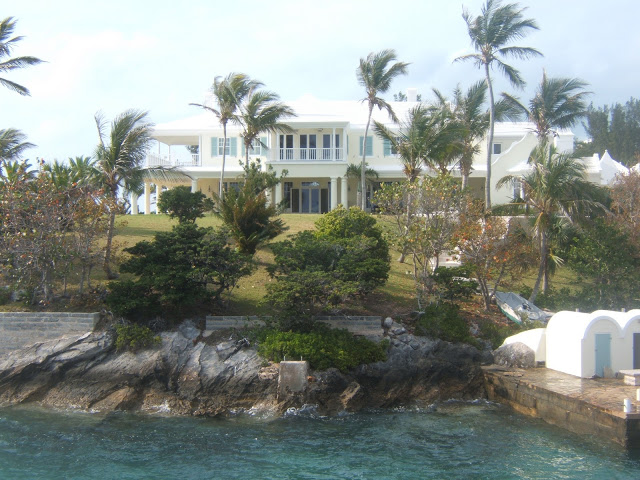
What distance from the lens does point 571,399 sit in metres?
12.4

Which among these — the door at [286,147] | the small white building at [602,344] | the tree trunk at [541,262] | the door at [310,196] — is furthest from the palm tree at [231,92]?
the small white building at [602,344]

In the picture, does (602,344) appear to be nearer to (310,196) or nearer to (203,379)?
(203,379)

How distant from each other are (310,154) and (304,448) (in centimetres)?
2299

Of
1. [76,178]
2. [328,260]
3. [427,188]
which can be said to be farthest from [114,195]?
[427,188]

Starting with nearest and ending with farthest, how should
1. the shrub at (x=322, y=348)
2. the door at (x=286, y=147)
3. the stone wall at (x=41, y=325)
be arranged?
1. the shrub at (x=322, y=348)
2. the stone wall at (x=41, y=325)
3. the door at (x=286, y=147)

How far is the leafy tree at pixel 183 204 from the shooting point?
67.3 ft

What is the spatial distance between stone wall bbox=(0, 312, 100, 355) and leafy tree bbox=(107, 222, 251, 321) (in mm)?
886

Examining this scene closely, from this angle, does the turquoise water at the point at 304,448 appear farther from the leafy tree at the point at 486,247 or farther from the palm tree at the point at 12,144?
the palm tree at the point at 12,144

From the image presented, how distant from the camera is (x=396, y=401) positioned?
48.7 ft

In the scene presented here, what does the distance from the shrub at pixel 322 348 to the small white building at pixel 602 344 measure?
4.63 m

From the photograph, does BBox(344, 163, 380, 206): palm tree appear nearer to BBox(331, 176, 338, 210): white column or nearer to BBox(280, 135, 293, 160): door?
BBox(331, 176, 338, 210): white column

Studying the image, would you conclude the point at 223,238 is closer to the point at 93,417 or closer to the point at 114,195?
the point at 114,195

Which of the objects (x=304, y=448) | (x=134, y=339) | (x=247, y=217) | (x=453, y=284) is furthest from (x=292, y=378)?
(x=247, y=217)

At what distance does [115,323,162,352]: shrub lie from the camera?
1535 cm
